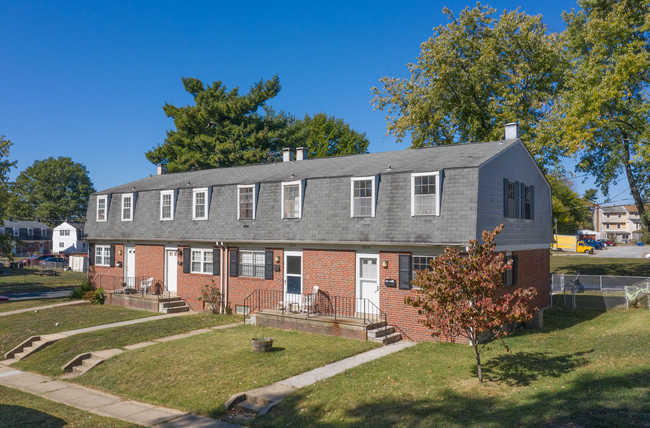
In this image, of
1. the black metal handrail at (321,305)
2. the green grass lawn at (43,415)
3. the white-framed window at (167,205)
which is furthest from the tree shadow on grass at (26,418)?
the white-framed window at (167,205)

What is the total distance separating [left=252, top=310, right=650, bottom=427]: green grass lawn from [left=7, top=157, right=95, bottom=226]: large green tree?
93.2 m

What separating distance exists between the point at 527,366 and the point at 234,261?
1348 centimetres

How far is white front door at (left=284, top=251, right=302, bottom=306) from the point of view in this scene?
19.0 m

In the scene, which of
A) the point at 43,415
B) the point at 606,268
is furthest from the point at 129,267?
the point at 606,268

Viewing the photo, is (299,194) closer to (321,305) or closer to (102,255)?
(321,305)

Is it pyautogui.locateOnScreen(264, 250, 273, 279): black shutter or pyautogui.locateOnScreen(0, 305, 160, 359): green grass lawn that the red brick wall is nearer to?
pyautogui.locateOnScreen(0, 305, 160, 359): green grass lawn

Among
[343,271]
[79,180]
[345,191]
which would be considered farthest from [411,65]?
[79,180]

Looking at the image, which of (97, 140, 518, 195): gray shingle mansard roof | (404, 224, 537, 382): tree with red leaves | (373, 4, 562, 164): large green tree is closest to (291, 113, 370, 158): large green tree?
(373, 4, 562, 164): large green tree

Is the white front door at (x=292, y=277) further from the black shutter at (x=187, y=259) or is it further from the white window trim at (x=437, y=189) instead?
the black shutter at (x=187, y=259)

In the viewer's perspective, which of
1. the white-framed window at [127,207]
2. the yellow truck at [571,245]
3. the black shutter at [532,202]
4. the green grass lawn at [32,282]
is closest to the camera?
the black shutter at [532,202]

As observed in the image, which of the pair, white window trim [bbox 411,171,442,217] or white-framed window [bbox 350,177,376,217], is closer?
white window trim [bbox 411,171,442,217]

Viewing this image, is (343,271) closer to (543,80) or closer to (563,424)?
(563,424)

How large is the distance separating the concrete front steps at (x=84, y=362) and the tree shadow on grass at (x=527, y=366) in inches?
442

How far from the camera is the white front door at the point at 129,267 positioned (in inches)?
1012
